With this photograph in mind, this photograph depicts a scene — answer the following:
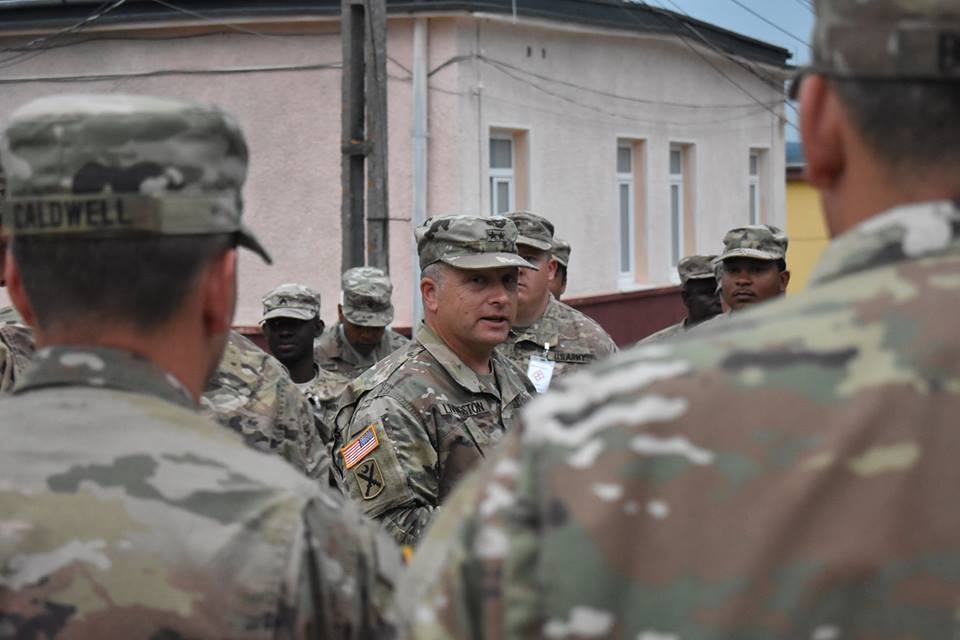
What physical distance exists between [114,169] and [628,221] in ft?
62.2

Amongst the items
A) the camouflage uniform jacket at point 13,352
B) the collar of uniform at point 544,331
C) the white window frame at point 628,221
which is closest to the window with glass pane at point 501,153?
the white window frame at point 628,221

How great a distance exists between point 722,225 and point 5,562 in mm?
22342

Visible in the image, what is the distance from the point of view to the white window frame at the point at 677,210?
2228cm

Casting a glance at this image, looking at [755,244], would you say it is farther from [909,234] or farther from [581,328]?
[909,234]

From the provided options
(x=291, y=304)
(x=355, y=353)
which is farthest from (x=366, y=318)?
(x=291, y=304)

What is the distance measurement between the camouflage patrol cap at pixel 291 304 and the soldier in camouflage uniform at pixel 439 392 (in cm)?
391

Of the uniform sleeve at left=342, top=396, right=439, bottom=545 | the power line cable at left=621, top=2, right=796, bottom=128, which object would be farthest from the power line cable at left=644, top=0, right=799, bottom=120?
the uniform sleeve at left=342, top=396, right=439, bottom=545

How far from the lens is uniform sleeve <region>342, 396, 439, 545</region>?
15.4 ft

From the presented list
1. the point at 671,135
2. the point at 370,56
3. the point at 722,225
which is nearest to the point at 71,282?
the point at 370,56

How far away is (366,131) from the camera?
13742 millimetres

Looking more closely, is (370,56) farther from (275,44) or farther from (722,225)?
(722,225)

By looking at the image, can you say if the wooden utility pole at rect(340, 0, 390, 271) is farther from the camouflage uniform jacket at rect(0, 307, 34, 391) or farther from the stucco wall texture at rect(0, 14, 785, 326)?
the camouflage uniform jacket at rect(0, 307, 34, 391)

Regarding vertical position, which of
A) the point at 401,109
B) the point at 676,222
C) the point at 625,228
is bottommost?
the point at 625,228

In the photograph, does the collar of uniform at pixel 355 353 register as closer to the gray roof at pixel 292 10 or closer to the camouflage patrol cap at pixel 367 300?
the camouflage patrol cap at pixel 367 300
